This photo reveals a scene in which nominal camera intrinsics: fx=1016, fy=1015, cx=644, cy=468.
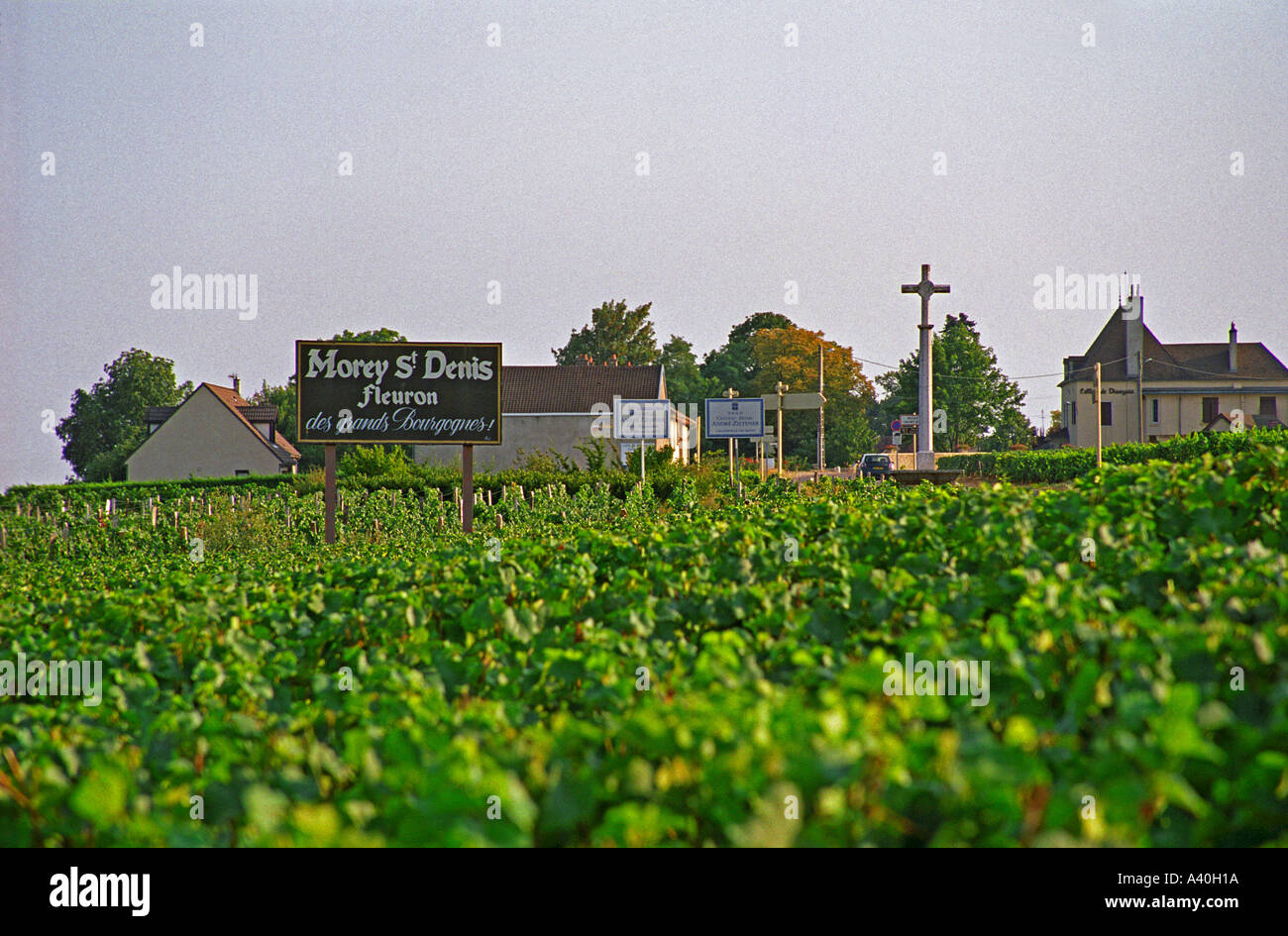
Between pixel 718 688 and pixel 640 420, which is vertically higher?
pixel 640 420

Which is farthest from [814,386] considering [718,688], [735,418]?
[718,688]

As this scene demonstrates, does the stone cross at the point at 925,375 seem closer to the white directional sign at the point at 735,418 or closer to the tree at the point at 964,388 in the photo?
the white directional sign at the point at 735,418

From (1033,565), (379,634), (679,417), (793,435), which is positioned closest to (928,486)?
(1033,565)

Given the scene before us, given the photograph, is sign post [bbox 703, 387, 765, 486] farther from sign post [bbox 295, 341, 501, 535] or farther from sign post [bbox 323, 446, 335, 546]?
sign post [bbox 323, 446, 335, 546]

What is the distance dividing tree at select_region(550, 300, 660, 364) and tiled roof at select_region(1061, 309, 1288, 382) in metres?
40.2

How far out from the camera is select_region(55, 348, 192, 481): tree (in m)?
87.5

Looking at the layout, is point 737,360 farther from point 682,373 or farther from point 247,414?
point 247,414

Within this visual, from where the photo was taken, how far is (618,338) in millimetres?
93500

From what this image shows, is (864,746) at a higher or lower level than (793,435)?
lower

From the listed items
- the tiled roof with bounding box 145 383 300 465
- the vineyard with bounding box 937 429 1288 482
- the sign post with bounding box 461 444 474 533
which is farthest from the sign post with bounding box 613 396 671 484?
the tiled roof with bounding box 145 383 300 465

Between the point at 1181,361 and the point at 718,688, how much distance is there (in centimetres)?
6928
